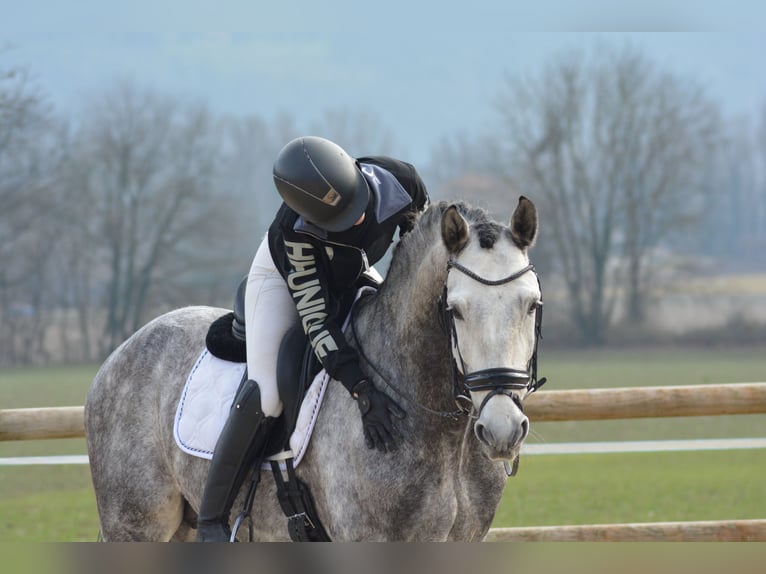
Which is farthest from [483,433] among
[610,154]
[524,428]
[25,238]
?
[610,154]

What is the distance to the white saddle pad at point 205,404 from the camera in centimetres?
369

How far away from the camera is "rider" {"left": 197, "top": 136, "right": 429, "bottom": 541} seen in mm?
3156

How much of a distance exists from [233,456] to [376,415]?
683 millimetres

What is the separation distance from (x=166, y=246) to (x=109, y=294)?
5984 millimetres

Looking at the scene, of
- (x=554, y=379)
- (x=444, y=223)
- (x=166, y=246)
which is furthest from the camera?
(x=166, y=246)

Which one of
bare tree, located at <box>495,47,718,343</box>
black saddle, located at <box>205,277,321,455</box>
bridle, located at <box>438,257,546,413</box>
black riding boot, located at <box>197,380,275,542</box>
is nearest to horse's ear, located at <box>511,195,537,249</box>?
bridle, located at <box>438,257,546,413</box>

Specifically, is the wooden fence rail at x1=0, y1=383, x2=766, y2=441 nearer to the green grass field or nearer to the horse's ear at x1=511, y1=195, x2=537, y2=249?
the green grass field

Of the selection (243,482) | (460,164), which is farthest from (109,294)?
(243,482)

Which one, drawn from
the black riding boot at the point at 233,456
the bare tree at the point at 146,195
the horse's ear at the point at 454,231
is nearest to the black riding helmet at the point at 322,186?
the horse's ear at the point at 454,231

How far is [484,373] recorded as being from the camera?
2.68 m

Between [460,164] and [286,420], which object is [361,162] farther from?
[460,164]

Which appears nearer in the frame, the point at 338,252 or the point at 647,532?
the point at 338,252

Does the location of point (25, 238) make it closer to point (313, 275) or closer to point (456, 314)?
point (313, 275)

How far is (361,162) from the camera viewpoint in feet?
11.7
